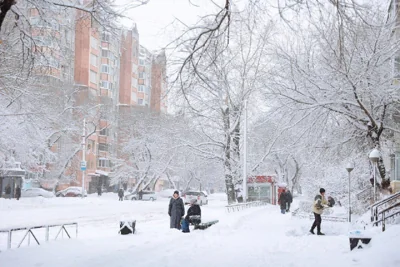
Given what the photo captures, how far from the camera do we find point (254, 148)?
43.4 metres

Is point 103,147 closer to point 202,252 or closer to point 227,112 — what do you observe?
point 227,112

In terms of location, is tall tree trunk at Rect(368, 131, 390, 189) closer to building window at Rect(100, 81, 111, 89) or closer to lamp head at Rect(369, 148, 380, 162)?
lamp head at Rect(369, 148, 380, 162)

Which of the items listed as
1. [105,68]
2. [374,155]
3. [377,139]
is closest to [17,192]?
[105,68]

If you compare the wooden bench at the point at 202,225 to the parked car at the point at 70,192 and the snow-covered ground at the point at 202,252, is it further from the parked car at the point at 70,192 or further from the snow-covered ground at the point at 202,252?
the parked car at the point at 70,192

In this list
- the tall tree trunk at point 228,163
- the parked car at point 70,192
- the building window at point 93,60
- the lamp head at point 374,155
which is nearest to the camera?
the lamp head at point 374,155

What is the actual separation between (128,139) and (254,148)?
24967 mm

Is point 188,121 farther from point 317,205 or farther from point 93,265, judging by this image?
point 93,265

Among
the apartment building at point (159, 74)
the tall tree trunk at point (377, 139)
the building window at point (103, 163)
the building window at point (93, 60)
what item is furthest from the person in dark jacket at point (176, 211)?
the building window at point (103, 163)

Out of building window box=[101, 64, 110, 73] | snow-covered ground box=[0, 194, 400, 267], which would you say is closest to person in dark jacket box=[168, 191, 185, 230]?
snow-covered ground box=[0, 194, 400, 267]

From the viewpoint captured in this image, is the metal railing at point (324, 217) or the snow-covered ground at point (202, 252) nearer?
the snow-covered ground at point (202, 252)

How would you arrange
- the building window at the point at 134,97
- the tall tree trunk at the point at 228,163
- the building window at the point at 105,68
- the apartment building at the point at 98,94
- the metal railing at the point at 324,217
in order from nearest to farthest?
the metal railing at the point at 324,217 < the tall tree trunk at the point at 228,163 < the apartment building at the point at 98,94 < the building window at the point at 105,68 < the building window at the point at 134,97

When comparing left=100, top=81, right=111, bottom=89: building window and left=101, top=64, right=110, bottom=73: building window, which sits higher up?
left=101, top=64, right=110, bottom=73: building window

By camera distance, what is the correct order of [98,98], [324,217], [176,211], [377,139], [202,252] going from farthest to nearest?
[98,98] → [324,217] → [377,139] → [176,211] → [202,252]

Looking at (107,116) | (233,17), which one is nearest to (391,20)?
(233,17)
